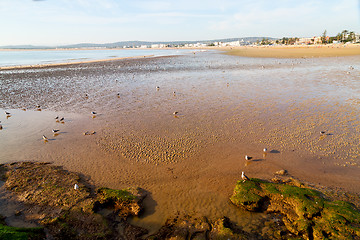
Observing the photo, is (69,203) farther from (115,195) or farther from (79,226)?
(115,195)

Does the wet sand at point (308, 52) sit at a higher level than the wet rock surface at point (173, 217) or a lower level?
higher

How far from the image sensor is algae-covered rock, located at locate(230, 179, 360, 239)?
677cm

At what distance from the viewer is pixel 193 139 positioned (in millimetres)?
14086

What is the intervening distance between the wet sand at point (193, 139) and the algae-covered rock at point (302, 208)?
29.3 inches

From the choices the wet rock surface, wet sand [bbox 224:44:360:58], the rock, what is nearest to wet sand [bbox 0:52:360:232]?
the rock

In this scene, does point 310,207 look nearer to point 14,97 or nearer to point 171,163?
point 171,163

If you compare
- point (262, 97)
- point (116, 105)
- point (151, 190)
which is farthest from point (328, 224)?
point (116, 105)

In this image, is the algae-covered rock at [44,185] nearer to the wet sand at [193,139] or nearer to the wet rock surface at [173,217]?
the wet rock surface at [173,217]

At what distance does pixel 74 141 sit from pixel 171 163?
25.9 ft

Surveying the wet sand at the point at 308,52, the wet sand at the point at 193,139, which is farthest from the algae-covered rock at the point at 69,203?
the wet sand at the point at 308,52

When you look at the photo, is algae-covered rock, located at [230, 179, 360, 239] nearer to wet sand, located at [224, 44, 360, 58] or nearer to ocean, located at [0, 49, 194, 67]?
wet sand, located at [224, 44, 360, 58]

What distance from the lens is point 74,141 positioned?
14.3 m

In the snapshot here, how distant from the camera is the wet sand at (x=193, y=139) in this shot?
32.0ft

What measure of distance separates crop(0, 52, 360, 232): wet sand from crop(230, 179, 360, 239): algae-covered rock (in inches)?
29.3
